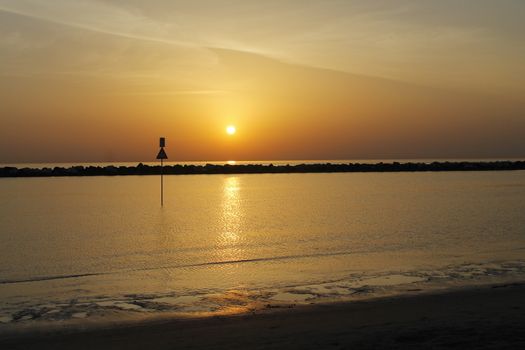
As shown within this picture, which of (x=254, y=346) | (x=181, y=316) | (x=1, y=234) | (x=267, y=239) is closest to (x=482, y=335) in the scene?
(x=254, y=346)

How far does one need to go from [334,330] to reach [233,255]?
6425 millimetres

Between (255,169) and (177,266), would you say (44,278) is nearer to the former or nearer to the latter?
(177,266)

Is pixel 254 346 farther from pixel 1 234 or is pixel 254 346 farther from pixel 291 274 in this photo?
pixel 1 234

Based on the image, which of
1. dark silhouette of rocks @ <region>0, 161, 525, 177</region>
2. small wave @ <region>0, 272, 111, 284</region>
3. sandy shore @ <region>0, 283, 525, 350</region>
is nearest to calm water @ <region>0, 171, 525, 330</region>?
small wave @ <region>0, 272, 111, 284</region>

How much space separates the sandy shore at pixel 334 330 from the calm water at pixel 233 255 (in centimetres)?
81

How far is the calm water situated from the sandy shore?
0.81 meters

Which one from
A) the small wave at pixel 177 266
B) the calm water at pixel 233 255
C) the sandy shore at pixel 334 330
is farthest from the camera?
the small wave at pixel 177 266

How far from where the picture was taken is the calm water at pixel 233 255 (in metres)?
9.09

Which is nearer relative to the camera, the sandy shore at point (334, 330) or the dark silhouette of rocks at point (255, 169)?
the sandy shore at point (334, 330)

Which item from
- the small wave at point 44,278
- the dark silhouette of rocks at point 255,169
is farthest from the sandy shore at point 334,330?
the dark silhouette of rocks at point 255,169

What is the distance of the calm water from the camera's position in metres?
9.09

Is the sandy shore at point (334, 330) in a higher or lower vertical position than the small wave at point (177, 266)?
higher

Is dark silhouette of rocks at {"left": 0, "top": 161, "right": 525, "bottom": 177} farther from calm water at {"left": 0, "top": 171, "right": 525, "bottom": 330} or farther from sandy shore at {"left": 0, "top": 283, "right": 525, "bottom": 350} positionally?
sandy shore at {"left": 0, "top": 283, "right": 525, "bottom": 350}

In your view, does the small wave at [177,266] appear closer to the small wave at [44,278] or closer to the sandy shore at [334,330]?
the small wave at [44,278]
